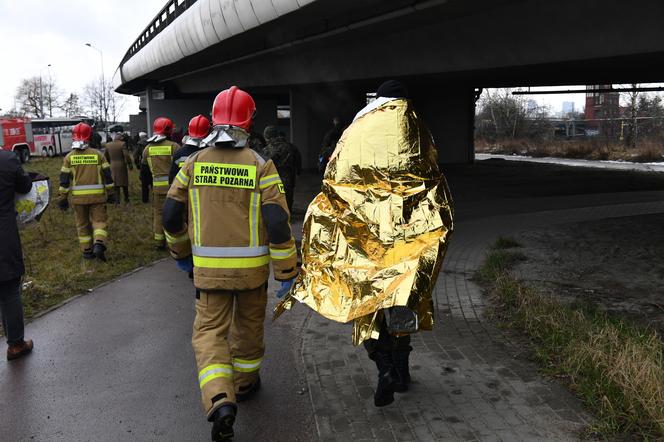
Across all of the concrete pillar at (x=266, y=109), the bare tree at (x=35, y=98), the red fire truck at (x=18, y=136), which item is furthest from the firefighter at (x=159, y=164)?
the bare tree at (x=35, y=98)

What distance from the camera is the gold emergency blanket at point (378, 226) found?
361cm

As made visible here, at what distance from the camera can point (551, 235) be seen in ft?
32.0

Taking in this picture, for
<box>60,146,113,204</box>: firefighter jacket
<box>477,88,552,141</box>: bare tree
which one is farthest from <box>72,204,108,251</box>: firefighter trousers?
<box>477,88,552,141</box>: bare tree

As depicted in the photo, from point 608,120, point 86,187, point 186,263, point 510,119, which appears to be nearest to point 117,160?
point 86,187

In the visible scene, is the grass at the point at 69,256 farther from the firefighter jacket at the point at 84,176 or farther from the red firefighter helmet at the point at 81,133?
the red firefighter helmet at the point at 81,133

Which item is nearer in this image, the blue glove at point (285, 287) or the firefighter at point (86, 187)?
Answer: the blue glove at point (285, 287)

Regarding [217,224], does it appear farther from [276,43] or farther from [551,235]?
[276,43]

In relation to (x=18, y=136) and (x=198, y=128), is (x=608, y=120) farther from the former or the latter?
(x=198, y=128)

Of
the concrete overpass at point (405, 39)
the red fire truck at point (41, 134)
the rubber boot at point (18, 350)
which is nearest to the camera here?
the rubber boot at point (18, 350)

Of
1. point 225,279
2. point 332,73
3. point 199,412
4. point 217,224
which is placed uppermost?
point 332,73

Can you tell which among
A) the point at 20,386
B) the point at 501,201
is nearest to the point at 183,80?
the point at 501,201

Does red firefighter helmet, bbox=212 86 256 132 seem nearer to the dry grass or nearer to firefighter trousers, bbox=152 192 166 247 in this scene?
firefighter trousers, bbox=152 192 166 247

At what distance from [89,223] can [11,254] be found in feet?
13.1

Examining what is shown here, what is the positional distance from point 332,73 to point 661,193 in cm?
932
